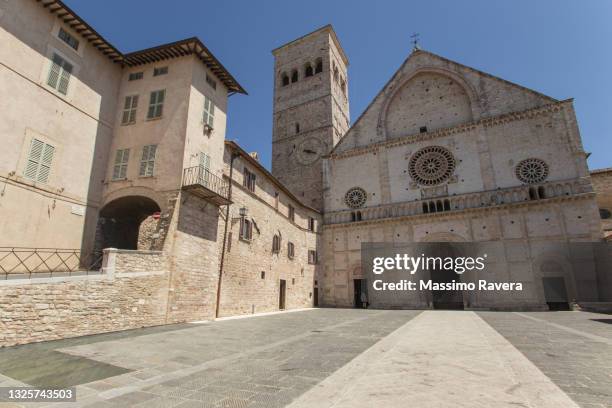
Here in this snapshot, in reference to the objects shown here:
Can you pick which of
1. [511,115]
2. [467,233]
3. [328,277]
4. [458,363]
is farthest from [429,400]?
[511,115]

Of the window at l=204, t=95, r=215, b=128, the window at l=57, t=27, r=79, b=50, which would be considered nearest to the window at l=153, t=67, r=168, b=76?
the window at l=204, t=95, r=215, b=128

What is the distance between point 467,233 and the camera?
24656mm

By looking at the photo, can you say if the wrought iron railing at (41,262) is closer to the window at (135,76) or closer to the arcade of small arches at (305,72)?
the window at (135,76)

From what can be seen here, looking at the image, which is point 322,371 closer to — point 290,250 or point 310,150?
point 290,250

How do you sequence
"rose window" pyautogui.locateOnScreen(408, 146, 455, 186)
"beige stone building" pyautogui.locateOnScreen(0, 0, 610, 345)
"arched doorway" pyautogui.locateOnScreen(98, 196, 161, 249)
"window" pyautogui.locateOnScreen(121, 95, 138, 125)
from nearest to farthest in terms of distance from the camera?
1. "beige stone building" pyautogui.locateOnScreen(0, 0, 610, 345)
2. "arched doorway" pyautogui.locateOnScreen(98, 196, 161, 249)
3. "window" pyautogui.locateOnScreen(121, 95, 138, 125)
4. "rose window" pyautogui.locateOnScreen(408, 146, 455, 186)

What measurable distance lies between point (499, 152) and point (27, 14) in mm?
29286

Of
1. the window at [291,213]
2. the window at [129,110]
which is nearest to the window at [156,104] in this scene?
the window at [129,110]

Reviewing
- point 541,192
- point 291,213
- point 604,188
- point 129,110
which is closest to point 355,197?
point 291,213

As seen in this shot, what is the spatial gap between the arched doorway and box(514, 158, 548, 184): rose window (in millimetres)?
25237

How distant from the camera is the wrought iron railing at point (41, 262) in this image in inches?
411

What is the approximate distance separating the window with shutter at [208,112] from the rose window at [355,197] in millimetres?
16807

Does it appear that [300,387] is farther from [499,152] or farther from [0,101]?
[499,152]

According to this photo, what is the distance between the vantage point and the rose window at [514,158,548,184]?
2347 cm

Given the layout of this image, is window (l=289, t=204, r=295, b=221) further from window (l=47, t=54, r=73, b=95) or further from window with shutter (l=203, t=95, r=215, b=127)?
window (l=47, t=54, r=73, b=95)
